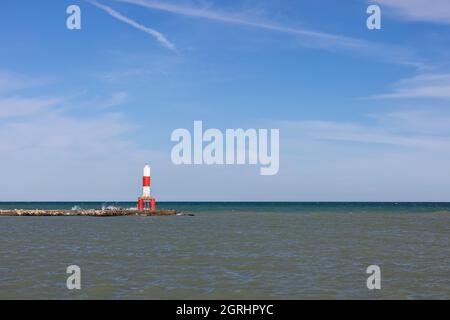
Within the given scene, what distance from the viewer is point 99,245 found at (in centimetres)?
4003

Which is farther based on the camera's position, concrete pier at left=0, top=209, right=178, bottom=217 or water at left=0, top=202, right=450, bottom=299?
concrete pier at left=0, top=209, right=178, bottom=217

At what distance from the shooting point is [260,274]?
25344 millimetres

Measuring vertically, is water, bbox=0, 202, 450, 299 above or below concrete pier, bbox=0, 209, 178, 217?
above

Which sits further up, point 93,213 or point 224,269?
point 224,269

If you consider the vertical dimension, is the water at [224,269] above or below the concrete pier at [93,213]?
above

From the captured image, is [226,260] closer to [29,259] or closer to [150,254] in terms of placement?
[150,254]

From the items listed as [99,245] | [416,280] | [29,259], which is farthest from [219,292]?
[99,245]

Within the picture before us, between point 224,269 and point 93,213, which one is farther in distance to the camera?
point 93,213

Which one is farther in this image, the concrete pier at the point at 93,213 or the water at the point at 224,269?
the concrete pier at the point at 93,213
